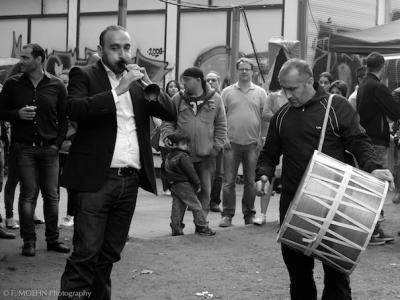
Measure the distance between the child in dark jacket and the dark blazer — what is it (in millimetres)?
3629

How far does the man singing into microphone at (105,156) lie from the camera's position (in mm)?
5449

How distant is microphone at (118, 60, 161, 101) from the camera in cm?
549

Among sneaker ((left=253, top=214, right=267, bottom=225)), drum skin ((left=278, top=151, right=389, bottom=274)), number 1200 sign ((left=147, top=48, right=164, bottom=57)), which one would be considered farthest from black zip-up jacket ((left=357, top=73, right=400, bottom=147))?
number 1200 sign ((left=147, top=48, right=164, bottom=57))

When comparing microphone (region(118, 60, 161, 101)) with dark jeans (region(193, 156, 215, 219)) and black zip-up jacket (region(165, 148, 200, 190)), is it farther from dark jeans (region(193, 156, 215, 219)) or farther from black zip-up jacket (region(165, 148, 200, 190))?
dark jeans (region(193, 156, 215, 219))

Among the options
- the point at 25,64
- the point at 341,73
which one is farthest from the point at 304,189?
the point at 341,73

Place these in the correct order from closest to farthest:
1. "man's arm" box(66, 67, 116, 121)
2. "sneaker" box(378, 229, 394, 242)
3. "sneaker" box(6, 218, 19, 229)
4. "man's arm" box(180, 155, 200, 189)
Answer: "man's arm" box(66, 67, 116, 121)
"man's arm" box(180, 155, 200, 189)
"sneaker" box(378, 229, 394, 242)
"sneaker" box(6, 218, 19, 229)

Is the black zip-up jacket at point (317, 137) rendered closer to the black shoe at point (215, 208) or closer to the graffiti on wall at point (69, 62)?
the black shoe at point (215, 208)

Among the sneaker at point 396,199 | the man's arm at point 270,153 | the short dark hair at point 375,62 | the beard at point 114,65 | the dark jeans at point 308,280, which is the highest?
the short dark hair at point 375,62

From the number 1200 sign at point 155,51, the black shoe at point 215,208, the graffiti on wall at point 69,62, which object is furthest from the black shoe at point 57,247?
the number 1200 sign at point 155,51

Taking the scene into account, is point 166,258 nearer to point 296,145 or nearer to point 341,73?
point 296,145

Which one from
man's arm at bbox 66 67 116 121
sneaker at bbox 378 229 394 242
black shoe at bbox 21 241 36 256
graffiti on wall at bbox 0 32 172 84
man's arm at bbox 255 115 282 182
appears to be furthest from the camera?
graffiti on wall at bbox 0 32 172 84

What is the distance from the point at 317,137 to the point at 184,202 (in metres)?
3.88

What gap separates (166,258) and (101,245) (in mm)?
2785

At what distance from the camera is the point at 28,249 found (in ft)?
26.5
